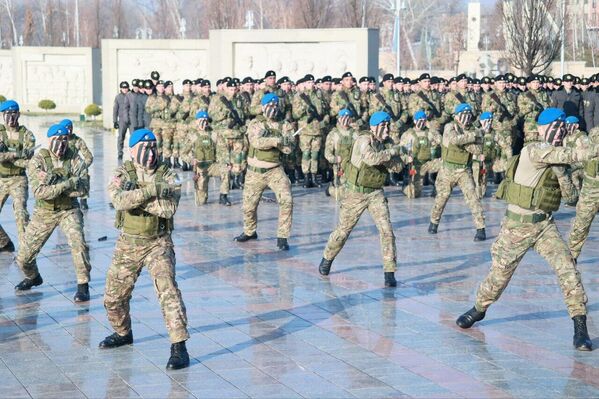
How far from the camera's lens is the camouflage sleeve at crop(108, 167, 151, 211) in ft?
29.3

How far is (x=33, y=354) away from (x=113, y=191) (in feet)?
5.33

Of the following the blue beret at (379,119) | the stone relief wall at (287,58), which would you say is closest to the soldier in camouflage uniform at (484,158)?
the blue beret at (379,119)

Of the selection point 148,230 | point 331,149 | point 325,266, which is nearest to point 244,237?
point 325,266

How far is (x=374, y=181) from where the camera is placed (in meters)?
12.3

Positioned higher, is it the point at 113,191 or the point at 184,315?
the point at 113,191

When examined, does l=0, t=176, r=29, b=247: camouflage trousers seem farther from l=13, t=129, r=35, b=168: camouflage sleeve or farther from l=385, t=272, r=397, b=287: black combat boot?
l=385, t=272, r=397, b=287: black combat boot

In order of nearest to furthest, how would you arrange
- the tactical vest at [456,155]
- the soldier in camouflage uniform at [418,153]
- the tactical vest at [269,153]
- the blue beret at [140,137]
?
the blue beret at [140,137]
the tactical vest at [269,153]
the tactical vest at [456,155]
the soldier in camouflage uniform at [418,153]

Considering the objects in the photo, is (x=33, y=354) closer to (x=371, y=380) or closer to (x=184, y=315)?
(x=184, y=315)

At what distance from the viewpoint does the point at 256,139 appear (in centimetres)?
1471

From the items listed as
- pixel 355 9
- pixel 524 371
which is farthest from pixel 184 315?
pixel 355 9

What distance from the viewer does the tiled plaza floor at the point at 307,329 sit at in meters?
8.70

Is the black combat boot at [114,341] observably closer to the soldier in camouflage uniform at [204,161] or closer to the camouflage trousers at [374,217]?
the camouflage trousers at [374,217]

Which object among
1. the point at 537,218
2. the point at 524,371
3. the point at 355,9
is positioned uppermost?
the point at 355,9

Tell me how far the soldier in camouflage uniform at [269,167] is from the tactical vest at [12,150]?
294cm
